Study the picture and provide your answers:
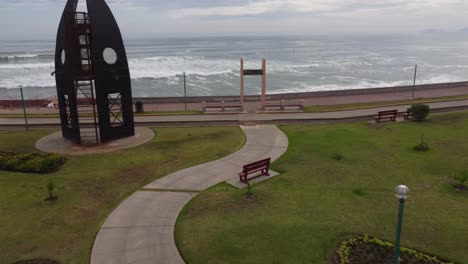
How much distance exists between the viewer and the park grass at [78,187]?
9773 mm

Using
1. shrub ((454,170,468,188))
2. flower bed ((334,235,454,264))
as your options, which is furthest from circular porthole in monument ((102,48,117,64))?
shrub ((454,170,468,188))

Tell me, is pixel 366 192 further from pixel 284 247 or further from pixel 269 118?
pixel 269 118

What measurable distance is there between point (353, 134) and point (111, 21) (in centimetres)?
1484

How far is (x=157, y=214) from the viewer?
11344 millimetres

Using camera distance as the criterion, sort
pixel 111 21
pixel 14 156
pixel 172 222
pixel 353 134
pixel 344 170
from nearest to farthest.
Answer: pixel 172 222, pixel 344 170, pixel 14 156, pixel 111 21, pixel 353 134

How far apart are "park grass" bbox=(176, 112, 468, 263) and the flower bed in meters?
0.29

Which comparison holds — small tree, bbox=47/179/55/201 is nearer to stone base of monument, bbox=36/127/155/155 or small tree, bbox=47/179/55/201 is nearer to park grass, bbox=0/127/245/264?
park grass, bbox=0/127/245/264

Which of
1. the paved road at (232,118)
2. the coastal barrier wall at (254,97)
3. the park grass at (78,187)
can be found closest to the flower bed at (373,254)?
the park grass at (78,187)

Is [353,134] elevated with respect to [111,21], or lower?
lower

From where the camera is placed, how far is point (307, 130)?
70.6ft

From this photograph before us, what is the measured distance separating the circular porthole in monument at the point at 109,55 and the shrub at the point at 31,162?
5.81m

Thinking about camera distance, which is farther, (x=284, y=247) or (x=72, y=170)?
(x=72, y=170)

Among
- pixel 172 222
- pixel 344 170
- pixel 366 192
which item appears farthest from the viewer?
pixel 344 170

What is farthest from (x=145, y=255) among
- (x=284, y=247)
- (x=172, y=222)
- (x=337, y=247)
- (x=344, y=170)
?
(x=344, y=170)
